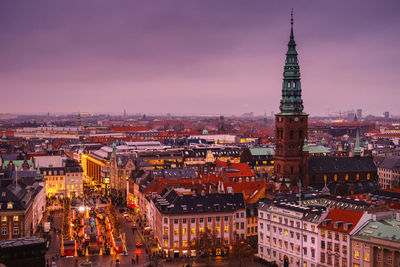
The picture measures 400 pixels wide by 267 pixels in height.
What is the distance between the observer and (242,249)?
8875cm

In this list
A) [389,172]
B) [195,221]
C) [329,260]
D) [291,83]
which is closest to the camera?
[329,260]

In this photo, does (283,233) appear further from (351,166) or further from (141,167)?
(141,167)

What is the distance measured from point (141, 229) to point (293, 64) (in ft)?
193

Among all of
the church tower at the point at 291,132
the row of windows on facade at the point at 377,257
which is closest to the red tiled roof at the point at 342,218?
the row of windows on facade at the point at 377,257

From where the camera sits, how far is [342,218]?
8375cm

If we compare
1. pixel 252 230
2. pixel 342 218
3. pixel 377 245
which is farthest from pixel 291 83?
pixel 377 245

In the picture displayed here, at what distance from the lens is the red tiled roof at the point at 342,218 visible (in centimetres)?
8159

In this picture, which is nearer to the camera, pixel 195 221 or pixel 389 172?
pixel 195 221

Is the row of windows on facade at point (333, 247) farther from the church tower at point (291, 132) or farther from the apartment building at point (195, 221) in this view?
the church tower at point (291, 132)

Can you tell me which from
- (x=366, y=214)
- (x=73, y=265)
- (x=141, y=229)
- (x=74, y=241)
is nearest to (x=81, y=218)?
(x=141, y=229)

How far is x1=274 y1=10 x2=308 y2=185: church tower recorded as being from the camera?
145 m

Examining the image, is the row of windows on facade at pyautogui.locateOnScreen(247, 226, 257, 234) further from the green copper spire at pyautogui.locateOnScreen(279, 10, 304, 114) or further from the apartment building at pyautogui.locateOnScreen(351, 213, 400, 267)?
Result: the green copper spire at pyautogui.locateOnScreen(279, 10, 304, 114)

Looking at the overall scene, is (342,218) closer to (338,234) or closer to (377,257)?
(338,234)

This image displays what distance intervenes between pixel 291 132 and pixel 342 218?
64677 millimetres
